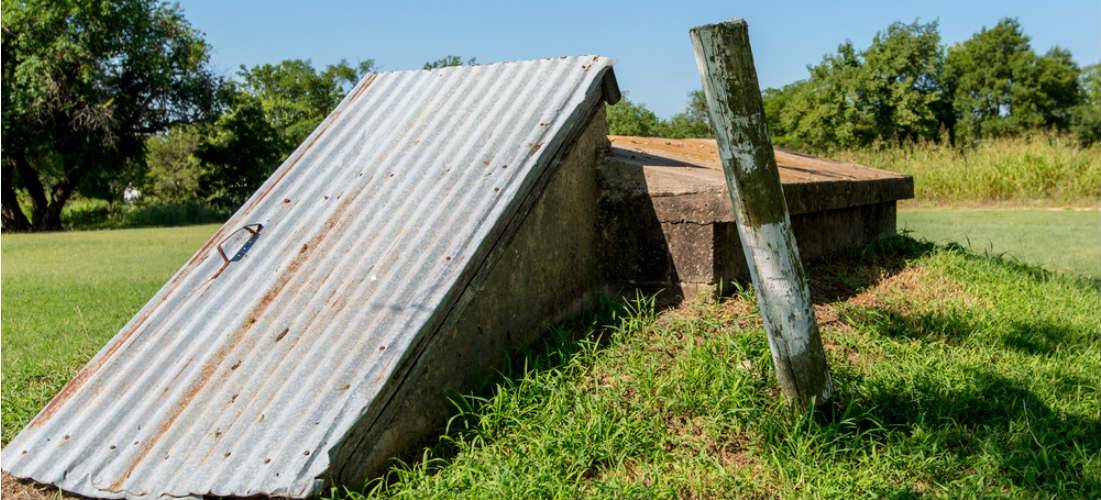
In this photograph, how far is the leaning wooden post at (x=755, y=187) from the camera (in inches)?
123

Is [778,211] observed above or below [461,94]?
below

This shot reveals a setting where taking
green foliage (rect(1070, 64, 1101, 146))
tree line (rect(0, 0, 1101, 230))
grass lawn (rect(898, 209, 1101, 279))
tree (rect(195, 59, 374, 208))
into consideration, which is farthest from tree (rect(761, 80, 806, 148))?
grass lawn (rect(898, 209, 1101, 279))

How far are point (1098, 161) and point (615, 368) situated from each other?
16.0m

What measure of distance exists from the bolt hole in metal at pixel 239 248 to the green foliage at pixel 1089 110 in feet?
175

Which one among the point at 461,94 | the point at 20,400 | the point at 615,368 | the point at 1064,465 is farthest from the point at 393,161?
the point at 1064,465

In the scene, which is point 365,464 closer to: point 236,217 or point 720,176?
point 236,217

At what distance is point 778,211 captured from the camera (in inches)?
124

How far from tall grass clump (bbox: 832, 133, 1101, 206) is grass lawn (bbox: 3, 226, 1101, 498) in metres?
12.8

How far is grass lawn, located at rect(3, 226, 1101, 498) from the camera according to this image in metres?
3.01

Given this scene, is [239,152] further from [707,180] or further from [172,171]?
[707,180]

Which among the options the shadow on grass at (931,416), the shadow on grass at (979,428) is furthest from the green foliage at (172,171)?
the shadow on grass at (979,428)

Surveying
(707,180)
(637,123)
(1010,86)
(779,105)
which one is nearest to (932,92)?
(1010,86)

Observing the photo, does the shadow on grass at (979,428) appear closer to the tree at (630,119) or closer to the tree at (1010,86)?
the tree at (630,119)

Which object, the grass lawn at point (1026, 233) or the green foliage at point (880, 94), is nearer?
the grass lawn at point (1026, 233)
